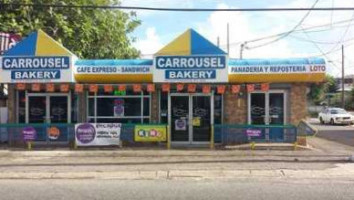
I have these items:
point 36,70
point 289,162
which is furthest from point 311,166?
point 36,70

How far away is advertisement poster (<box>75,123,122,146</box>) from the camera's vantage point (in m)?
23.7

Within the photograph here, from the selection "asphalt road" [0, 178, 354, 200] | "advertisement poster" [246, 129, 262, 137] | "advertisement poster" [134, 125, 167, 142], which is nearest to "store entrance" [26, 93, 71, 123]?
"advertisement poster" [134, 125, 167, 142]

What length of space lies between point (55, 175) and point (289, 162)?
7.21 m

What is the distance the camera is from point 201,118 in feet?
82.2

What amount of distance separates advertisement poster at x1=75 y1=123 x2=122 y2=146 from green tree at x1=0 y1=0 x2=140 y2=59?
372 inches

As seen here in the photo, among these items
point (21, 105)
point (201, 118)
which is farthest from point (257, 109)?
point (21, 105)

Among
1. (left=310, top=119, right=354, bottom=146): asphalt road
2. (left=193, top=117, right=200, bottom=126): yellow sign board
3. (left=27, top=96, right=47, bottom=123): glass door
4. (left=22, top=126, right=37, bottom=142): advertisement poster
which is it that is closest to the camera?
(left=22, top=126, right=37, bottom=142): advertisement poster

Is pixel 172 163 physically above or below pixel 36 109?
below

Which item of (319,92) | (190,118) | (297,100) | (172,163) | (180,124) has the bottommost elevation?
(172,163)

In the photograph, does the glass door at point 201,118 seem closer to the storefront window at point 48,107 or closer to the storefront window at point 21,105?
the storefront window at point 48,107

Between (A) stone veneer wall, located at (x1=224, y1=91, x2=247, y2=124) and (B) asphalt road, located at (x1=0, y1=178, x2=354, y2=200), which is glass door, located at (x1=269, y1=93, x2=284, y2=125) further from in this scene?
(B) asphalt road, located at (x1=0, y1=178, x2=354, y2=200)

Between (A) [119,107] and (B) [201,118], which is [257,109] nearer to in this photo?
(B) [201,118]

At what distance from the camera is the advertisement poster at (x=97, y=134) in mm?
23703

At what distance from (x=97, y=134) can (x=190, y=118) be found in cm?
381
